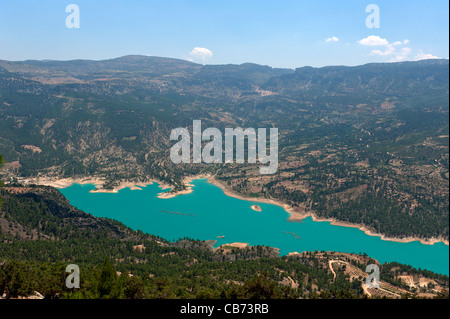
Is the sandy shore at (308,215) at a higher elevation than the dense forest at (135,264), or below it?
below

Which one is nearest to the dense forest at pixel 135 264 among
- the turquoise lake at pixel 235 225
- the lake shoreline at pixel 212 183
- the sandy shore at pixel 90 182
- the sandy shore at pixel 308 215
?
the turquoise lake at pixel 235 225

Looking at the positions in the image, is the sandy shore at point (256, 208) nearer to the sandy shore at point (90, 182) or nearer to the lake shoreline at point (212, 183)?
the lake shoreline at point (212, 183)

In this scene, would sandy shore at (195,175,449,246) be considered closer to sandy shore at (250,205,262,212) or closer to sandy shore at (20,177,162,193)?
sandy shore at (250,205,262,212)

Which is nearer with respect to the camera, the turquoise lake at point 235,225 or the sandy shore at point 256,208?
the turquoise lake at point 235,225

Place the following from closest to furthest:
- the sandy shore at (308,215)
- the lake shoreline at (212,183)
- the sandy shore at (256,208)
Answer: the sandy shore at (308,215), the lake shoreline at (212,183), the sandy shore at (256,208)

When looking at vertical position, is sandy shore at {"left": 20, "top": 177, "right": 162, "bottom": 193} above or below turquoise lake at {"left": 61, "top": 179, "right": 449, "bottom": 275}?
above

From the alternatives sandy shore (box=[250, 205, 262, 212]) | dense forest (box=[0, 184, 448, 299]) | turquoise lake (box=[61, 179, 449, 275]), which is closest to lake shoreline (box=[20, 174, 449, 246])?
turquoise lake (box=[61, 179, 449, 275])

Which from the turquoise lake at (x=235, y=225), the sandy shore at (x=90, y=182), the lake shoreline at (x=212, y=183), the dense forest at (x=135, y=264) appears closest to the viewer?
the dense forest at (x=135, y=264)
